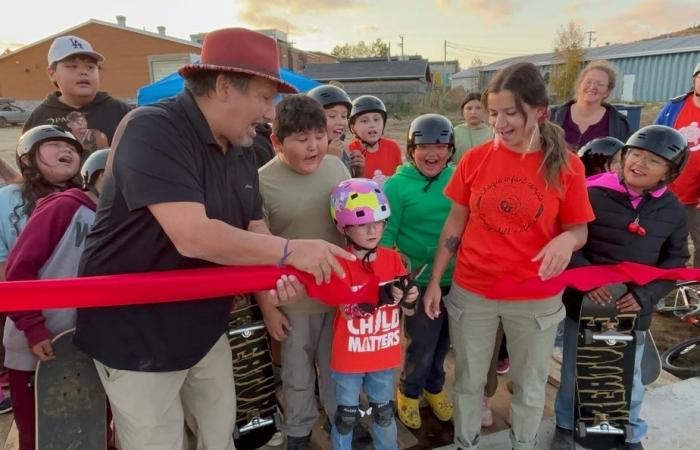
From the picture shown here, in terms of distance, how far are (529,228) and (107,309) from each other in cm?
230

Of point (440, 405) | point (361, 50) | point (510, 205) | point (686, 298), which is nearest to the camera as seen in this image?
point (510, 205)

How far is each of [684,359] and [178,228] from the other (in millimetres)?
5118

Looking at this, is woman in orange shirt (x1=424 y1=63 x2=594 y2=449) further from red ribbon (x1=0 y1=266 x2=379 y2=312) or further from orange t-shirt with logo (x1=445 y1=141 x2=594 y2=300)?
red ribbon (x1=0 y1=266 x2=379 y2=312)

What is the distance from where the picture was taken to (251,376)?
3.25 m

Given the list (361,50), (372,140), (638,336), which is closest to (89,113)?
(372,140)

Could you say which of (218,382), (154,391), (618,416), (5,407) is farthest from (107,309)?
(618,416)

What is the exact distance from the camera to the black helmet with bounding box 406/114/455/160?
11.5 feet

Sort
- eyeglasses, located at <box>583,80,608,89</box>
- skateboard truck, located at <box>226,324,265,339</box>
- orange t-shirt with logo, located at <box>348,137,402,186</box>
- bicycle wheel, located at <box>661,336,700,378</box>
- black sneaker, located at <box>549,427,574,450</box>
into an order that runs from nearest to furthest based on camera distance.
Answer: skateboard truck, located at <box>226,324,265,339</box> → black sneaker, located at <box>549,427,574,450</box> → bicycle wheel, located at <box>661,336,700,378</box> → eyeglasses, located at <box>583,80,608,89</box> → orange t-shirt with logo, located at <box>348,137,402,186</box>

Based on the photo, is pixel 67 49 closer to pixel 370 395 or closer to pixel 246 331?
pixel 246 331

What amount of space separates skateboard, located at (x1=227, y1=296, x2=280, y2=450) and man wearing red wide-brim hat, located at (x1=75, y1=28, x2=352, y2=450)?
0.79m

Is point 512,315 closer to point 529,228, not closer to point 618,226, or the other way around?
point 529,228

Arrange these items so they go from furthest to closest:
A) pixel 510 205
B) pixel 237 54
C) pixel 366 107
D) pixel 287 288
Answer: pixel 366 107
pixel 510 205
pixel 287 288
pixel 237 54

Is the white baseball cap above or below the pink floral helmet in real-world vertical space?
above

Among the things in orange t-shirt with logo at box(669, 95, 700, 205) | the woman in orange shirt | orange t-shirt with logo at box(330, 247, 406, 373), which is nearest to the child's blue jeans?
orange t-shirt with logo at box(330, 247, 406, 373)
